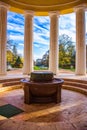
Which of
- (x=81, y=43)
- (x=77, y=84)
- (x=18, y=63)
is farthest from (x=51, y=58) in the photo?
(x=18, y=63)

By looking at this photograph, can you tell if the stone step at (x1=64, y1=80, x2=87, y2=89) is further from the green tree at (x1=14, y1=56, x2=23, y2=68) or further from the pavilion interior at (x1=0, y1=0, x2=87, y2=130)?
the green tree at (x1=14, y1=56, x2=23, y2=68)

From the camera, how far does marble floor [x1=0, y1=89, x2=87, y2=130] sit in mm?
2668

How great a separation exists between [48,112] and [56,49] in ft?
22.7

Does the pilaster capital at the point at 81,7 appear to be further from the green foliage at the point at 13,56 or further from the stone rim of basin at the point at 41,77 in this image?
the green foliage at the point at 13,56

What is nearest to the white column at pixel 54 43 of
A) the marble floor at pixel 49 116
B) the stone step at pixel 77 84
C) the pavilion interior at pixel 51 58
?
the pavilion interior at pixel 51 58

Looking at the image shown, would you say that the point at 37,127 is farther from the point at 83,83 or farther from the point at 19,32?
the point at 19,32

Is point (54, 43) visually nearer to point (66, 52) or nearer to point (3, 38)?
point (3, 38)

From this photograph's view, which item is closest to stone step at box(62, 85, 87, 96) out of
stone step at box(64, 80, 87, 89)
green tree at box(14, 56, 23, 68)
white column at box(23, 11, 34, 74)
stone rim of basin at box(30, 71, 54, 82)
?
stone step at box(64, 80, 87, 89)

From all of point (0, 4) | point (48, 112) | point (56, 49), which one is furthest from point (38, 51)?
point (48, 112)

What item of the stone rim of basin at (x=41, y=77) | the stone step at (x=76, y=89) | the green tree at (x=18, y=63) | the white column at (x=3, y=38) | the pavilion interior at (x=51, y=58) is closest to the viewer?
the pavilion interior at (x=51, y=58)

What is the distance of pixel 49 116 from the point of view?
4.00m

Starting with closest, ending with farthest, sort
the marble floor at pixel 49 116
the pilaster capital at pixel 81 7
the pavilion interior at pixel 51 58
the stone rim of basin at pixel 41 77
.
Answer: the marble floor at pixel 49 116 < the pavilion interior at pixel 51 58 < the stone rim of basin at pixel 41 77 < the pilaster capital at pixel 81 7

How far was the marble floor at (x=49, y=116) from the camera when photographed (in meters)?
2.67

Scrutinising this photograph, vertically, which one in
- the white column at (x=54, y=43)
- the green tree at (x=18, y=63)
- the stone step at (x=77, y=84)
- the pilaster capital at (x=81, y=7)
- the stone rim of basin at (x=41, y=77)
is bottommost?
the stone step at (x=77, y=84)
